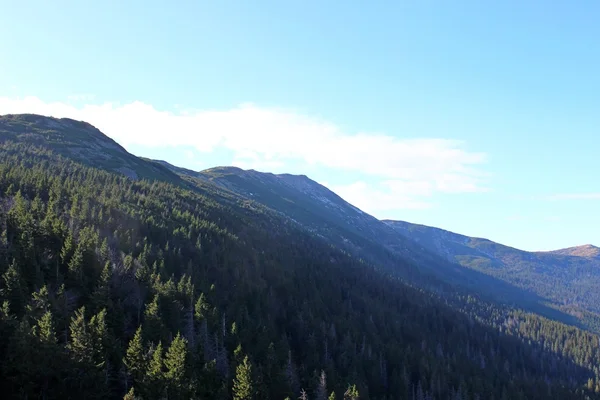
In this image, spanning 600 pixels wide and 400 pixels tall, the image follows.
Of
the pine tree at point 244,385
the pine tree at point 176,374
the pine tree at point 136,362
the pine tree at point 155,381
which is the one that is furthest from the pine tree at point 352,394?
the pine tree at point 136,362

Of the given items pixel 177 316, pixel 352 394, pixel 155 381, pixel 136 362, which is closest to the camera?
pixel 155 381

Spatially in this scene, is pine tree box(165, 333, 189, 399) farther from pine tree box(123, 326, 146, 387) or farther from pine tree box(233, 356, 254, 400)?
pine tree box(233, 356, 254, 400)

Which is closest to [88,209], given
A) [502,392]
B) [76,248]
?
[76,248]

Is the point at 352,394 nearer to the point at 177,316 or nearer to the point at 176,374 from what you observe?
the point at 176,374

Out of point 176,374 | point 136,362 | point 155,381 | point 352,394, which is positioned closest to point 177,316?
point 136,362

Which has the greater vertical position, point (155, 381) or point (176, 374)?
point (176, 374)

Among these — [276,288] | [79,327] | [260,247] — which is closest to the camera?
[79,327]

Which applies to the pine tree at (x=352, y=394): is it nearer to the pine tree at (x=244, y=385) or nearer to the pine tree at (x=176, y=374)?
the pine tree at (x=244, y=385)

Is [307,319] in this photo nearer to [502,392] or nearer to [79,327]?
[502,392]
